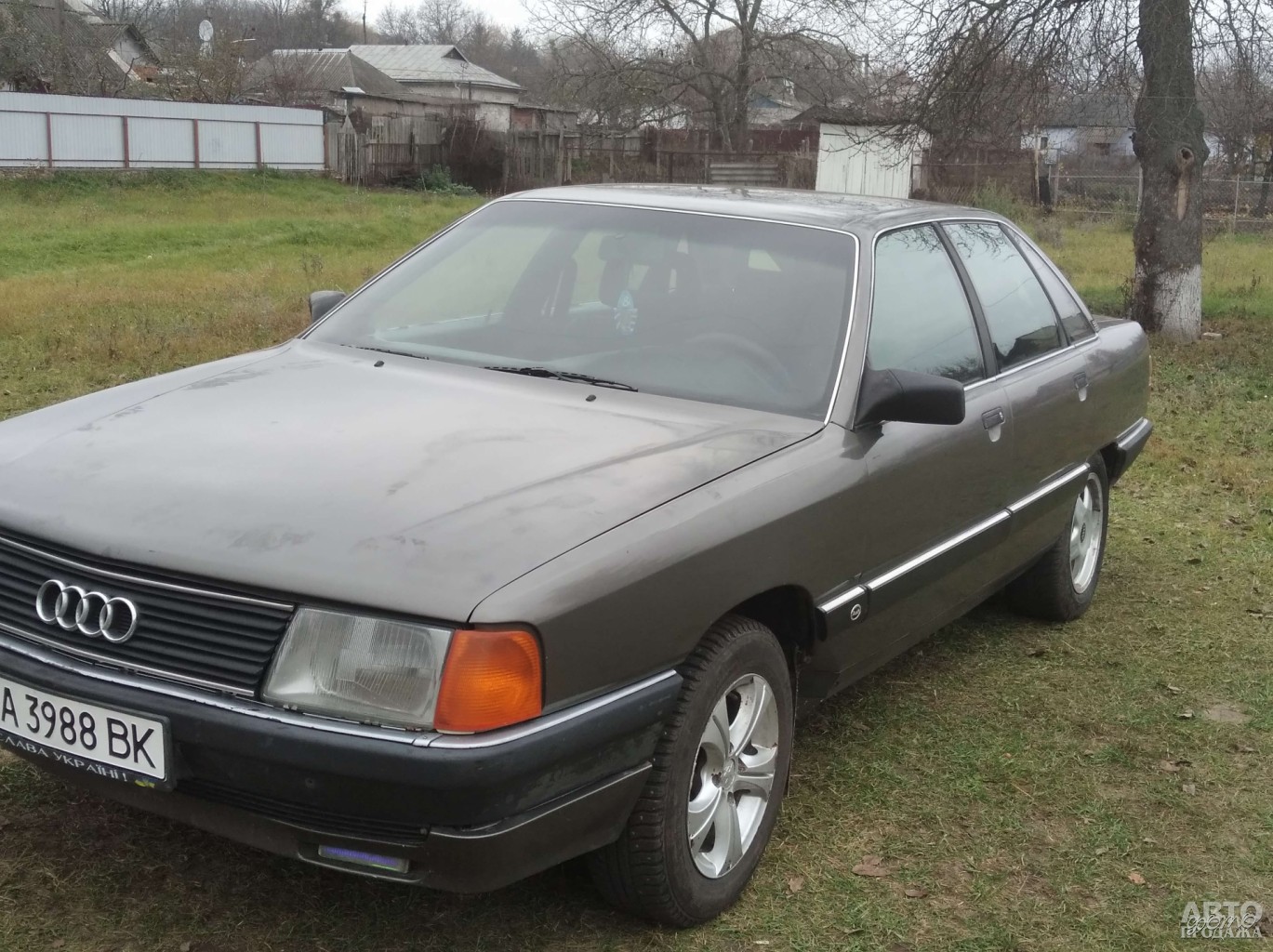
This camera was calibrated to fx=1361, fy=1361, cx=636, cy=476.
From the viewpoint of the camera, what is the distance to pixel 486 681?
243 cm

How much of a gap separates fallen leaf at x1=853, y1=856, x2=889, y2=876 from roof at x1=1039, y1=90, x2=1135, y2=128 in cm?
1161

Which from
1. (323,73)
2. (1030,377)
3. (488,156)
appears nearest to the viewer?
(1030,377)

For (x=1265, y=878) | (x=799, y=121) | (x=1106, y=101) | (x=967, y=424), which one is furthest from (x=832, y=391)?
(x=799, y=121)

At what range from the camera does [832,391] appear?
3.55m

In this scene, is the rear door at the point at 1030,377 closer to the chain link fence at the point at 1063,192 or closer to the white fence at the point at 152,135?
the chain link fence at the point at 1063,192

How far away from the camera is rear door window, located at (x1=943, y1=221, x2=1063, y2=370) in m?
4.57

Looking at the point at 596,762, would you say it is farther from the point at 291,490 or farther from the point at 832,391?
the point at 832,391

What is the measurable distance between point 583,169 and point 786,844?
3549 cm

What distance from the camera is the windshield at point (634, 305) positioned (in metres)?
3.65

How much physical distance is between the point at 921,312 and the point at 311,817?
2452 mm

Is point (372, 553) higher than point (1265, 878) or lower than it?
higher

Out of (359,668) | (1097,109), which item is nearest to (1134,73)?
(1097,109)

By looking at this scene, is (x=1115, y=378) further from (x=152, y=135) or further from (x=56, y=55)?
(x=56, y=55)

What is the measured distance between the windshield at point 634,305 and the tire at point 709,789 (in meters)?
0.76
